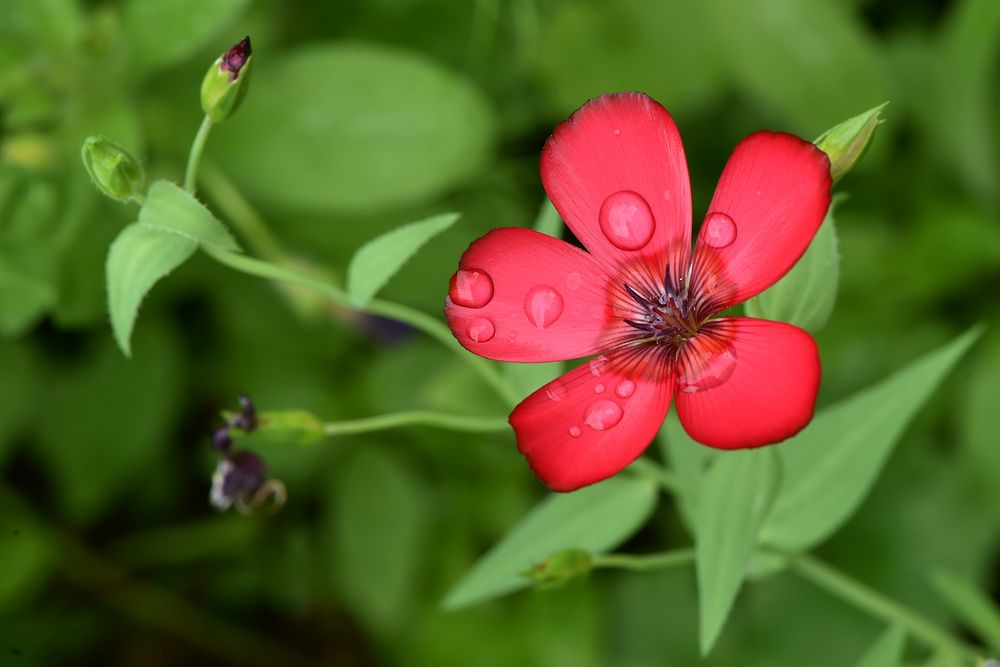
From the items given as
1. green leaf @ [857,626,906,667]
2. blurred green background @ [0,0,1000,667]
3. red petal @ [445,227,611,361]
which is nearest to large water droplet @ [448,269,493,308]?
red petal @ [445,227,611,361]

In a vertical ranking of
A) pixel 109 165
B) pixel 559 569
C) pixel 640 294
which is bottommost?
pixel 559 569

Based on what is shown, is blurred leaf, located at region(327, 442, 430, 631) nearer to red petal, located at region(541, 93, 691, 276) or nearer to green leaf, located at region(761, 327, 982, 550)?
green leaf, located at region(761, 327, 982, 550)

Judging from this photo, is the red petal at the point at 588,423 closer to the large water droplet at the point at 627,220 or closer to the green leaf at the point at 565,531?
the large water droplet at the point at 627,220

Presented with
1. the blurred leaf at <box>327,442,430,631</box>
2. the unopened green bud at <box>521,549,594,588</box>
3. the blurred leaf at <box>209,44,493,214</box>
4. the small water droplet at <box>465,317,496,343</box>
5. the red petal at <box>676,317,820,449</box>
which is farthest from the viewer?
the blurred leaf at <box>327,442,430,631</box>

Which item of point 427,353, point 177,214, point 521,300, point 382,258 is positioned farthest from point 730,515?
point 427,353

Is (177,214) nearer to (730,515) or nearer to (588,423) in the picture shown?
(588,423)

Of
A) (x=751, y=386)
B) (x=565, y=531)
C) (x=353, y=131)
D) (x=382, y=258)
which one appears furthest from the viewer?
(x=353, y=131)

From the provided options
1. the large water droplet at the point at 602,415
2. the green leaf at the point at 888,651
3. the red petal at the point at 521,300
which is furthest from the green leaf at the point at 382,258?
the green leaf at the point at 888,651
